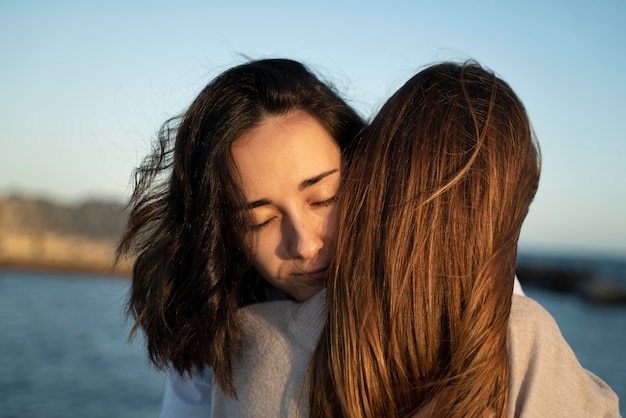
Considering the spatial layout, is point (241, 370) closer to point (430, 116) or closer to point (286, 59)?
point (430, 116)

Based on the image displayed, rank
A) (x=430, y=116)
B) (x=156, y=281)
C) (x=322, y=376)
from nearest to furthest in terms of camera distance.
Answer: (x=322, y=376) → (x=430, y=116) → (x=156, y=281)

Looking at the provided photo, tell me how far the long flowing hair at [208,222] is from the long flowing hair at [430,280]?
1.48 ft

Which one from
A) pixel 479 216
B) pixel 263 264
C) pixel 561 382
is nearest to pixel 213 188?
pixel 263 264

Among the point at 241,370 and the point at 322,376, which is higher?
the point at 322,376

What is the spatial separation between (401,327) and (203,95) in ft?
3.33

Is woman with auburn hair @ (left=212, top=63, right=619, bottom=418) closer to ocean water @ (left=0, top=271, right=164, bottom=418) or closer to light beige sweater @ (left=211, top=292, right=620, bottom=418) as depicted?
light beige sweater @ (left=211, top=292, right=620, bottom=418)

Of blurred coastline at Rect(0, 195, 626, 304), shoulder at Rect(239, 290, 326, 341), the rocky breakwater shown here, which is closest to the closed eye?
shoulder at Rect(239, 290, 326, 341)

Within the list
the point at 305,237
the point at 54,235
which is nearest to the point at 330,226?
the point at 305,237

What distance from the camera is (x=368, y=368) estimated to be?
1442 mm

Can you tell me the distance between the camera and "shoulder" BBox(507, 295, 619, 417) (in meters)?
1.34

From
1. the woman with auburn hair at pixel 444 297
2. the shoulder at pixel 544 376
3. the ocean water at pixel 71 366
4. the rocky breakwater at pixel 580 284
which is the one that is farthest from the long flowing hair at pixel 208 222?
the rocky breakwater at pixel 580 284

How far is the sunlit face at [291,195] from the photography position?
5.83ft

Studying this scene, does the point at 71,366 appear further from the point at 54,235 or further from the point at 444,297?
the point at 54,235

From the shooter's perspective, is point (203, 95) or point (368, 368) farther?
point (203, 95)
